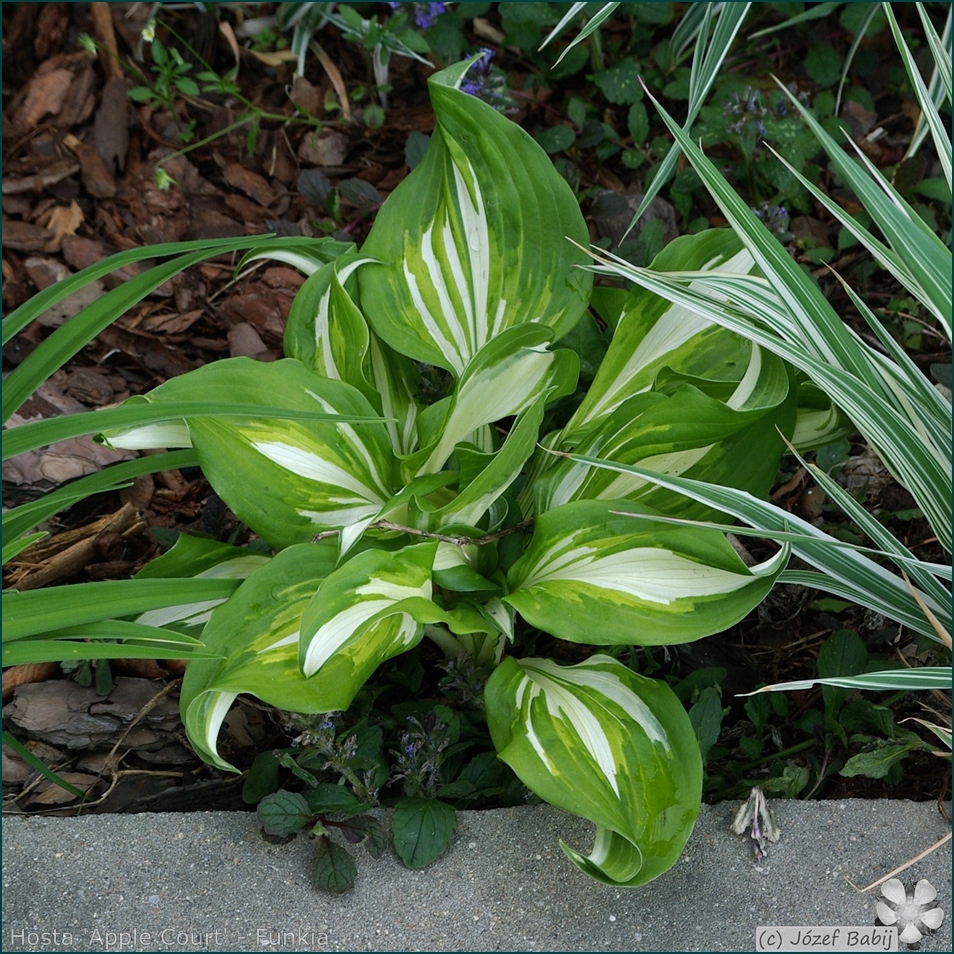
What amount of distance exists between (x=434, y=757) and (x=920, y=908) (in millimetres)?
561

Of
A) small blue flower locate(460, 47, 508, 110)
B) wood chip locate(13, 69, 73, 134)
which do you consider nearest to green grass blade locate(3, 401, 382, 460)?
small blue flower locate(460, 47, 508, 110)

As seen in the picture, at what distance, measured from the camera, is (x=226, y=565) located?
1.20 meters

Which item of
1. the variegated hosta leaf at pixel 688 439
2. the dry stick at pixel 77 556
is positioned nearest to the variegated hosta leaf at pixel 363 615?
the variegated hosta leaf at pixel 688 439

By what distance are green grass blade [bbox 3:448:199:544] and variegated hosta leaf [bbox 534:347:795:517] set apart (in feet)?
1.49

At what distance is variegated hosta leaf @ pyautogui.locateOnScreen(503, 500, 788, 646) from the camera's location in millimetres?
940

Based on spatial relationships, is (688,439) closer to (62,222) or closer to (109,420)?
(109,420)

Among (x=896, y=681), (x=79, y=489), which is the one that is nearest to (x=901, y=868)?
(x=896, y=681)

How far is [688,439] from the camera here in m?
1.02

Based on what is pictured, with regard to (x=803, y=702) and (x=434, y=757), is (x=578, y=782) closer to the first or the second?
(x=434, y=757)

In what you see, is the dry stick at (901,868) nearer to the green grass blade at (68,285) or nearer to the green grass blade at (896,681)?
the green grass blade at (896,681)

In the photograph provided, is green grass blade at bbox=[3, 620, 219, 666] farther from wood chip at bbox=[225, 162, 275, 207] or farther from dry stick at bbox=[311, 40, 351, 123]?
dry stick at bbox=[311, 40, 351, 123]

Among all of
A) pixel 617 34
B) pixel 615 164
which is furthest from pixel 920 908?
pixel 617 34

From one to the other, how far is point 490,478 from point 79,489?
1.46ft

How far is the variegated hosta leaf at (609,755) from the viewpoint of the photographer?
0.93 m
